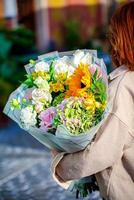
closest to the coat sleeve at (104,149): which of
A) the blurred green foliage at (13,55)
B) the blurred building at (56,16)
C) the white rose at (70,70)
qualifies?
the white rose at (70,70)

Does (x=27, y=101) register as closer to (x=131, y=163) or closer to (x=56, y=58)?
(x=56, y=58)

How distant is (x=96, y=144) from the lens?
2629mm

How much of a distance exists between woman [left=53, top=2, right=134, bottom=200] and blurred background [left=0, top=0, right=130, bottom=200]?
19 centimetres

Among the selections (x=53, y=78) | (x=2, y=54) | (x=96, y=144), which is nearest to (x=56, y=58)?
(x=53, y=78)

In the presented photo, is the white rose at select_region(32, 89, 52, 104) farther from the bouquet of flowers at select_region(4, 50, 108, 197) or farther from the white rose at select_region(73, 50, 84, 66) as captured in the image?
the white rose at select_region(73, 50, 84, 66)

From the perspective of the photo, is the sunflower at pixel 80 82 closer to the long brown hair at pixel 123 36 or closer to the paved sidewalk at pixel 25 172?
the long brown hair at pixel 123 36

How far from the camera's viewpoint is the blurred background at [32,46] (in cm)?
524

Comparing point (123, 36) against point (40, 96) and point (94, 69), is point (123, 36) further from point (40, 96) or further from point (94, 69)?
point (40, 96)

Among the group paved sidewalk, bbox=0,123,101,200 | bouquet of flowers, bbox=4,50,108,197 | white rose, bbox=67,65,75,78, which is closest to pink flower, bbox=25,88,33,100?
bouquet of flowers, bbox=4,50,108,197

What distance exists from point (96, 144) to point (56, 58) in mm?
588

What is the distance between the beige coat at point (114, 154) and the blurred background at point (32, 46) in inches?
13.0

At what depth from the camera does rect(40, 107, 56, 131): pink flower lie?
2.64 m

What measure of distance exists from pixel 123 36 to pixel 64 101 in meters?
0.48

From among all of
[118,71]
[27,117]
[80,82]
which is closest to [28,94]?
[27,117]
